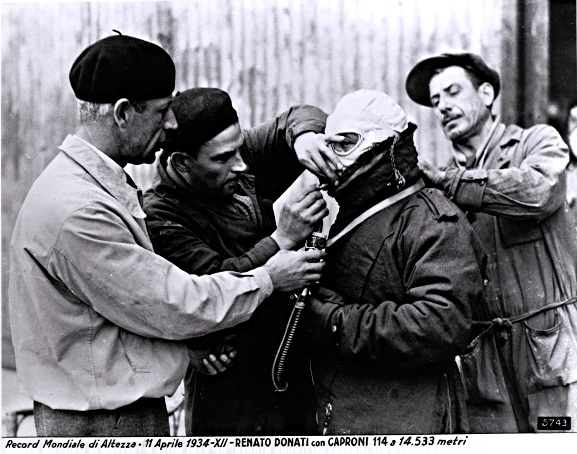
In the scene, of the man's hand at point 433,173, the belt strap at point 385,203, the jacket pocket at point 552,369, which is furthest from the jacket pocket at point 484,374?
the belt strap at point 385,203

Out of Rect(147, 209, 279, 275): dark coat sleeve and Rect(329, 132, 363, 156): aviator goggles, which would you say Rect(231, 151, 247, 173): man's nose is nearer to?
Rect(147, 209, 279, 275): dark coat sleeve

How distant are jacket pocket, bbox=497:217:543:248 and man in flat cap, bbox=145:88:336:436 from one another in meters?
1.12

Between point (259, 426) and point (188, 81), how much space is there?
1.90 meters

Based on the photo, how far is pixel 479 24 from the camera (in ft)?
13.2

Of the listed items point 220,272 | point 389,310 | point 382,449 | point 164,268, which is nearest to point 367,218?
point 389,310

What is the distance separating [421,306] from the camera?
10.7 feet

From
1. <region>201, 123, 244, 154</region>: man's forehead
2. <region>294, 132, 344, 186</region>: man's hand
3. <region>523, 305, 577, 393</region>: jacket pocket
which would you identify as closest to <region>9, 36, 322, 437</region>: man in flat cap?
<region>201, 123, 244, 154</region>: man's forehead

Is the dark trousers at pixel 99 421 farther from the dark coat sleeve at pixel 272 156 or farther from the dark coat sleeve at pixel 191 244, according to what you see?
the dark coat sleeve at pixel 272 156

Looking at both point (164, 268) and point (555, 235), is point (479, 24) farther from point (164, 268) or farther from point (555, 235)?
point (164, 268)

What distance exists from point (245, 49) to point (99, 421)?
2.11m

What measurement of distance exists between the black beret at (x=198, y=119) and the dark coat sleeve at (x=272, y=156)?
21cm

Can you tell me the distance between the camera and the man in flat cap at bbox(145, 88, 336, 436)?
3.69 meters

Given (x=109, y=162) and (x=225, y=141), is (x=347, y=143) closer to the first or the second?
(x=225, y=141)

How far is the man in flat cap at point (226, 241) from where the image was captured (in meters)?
3.69
